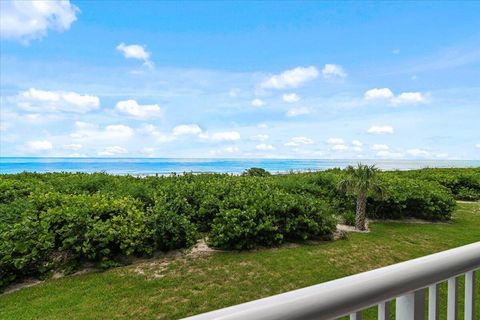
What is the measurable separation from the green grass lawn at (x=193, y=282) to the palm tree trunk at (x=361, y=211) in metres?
0.75

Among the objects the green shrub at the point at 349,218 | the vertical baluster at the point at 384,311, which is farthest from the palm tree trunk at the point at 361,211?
the vertical baluster at the point at 384,311

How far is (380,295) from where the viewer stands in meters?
0.91

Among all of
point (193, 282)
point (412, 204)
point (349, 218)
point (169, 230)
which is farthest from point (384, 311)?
point (412, 204)

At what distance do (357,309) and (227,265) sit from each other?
11.4ft

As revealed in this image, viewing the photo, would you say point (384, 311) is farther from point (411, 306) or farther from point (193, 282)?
point (193, 282)

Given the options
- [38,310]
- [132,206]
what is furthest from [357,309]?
[132,206]

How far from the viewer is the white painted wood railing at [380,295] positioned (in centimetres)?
73

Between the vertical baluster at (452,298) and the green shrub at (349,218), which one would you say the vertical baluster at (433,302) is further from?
the green shrub at (349,218)

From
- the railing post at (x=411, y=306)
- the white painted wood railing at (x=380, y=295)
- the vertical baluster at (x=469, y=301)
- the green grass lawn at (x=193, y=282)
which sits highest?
the white painted wood railing at (x=380, y=295)

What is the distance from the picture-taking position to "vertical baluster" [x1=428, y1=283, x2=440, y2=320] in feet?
3.59

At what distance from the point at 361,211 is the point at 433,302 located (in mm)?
5041

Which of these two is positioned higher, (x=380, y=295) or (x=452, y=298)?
(x=380, y=295)

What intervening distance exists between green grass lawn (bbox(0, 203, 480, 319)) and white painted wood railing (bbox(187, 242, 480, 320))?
2247mm

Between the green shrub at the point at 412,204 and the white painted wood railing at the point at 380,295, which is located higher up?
the white painted wood railing at the point at 380,295
